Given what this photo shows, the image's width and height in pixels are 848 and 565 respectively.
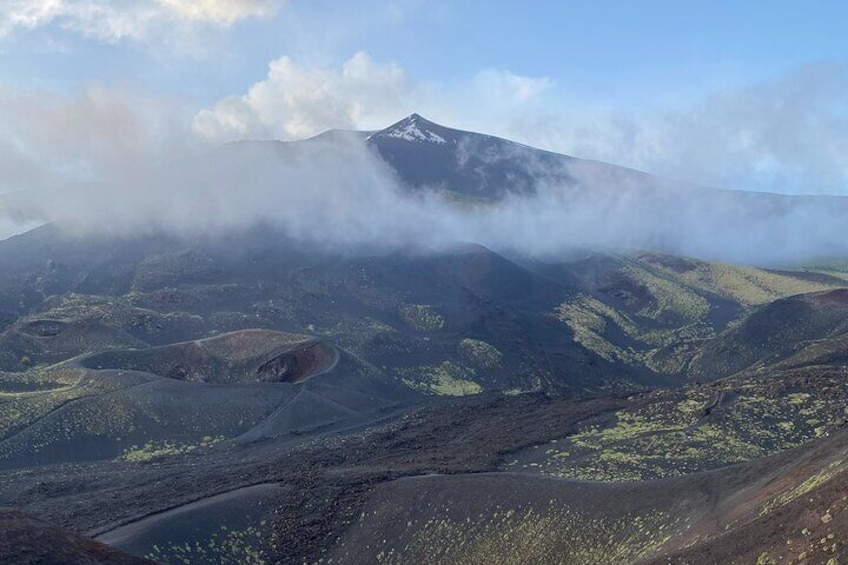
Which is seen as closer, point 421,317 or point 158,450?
point 158,450

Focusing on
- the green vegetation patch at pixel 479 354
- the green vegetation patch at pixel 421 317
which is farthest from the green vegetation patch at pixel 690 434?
the green vegetation patch at pixel 421 317

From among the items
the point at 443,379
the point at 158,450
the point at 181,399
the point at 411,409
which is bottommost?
the point at 443,379

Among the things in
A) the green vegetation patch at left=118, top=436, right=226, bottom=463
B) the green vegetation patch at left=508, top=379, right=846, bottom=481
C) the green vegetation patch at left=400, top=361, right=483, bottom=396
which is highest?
the green vegetation patch at left=118, top=436, right=226, bottom=463

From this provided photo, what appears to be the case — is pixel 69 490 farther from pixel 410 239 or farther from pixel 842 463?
pixel 410 239

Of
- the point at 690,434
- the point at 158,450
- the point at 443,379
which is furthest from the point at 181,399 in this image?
the point at 690,434

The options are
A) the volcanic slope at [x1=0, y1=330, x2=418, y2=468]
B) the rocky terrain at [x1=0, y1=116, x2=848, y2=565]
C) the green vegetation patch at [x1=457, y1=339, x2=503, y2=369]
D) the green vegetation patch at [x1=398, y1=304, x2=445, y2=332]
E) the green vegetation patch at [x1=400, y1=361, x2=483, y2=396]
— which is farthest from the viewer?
the green vegetation patch at [x1=398, y1=304, x2=445, y2=332]

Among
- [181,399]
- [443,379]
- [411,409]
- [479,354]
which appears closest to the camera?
[181,399]

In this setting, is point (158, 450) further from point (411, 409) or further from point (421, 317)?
point (421, 317)

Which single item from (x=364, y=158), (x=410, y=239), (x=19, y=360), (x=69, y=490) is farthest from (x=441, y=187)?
(x=69, y=490)

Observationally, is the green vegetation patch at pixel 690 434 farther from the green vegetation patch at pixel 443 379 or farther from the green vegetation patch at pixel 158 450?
the green vegetation patch at pixel 443 379

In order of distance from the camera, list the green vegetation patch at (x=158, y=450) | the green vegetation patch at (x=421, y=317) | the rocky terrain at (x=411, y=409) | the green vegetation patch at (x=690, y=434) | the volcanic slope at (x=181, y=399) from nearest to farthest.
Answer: the rocky terrain at (x=411, y=409) < the green vegetation patch at (x=690, y=434) < the green vegetation patch at (x=158, y=450) < the volcanic slope at (x=181, y=399) < the green vegetation patch at (x=421, y=317)

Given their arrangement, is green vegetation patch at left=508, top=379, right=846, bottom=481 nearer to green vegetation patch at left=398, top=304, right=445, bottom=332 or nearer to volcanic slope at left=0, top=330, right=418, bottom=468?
volcanic slope at left=0, top=330, right=418, bottom=468

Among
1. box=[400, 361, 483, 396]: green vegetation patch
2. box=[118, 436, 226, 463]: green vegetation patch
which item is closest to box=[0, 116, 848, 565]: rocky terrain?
box=[118, 436, 226, 463]: green vegetation patch
